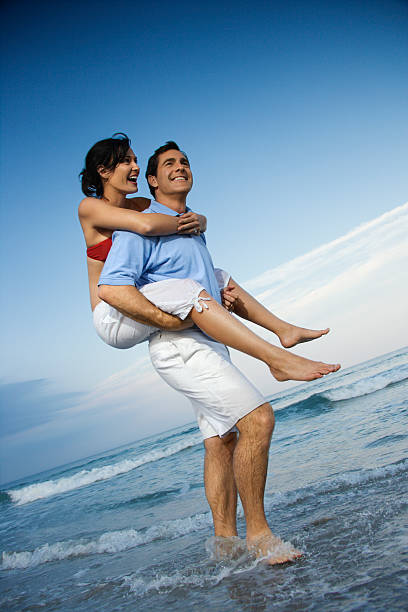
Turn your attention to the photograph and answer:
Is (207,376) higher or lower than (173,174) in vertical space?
lower

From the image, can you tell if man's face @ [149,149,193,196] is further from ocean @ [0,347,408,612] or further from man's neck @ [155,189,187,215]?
ocean @ [0,347,408,612]

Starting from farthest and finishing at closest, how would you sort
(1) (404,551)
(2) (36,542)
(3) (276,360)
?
(2) (36,542)
(3) (276,360)
(1) (404,551)

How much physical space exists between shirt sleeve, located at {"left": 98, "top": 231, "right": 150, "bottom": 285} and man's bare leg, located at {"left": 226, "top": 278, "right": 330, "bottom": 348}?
597 mm

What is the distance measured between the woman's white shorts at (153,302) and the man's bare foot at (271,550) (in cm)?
110

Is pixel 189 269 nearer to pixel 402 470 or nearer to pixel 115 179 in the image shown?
pixel 115 179

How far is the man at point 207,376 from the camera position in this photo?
2.13 metres

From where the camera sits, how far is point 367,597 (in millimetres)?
1482

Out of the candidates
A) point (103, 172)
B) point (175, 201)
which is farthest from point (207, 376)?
point (103, 172)

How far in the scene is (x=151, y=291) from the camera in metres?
2.33

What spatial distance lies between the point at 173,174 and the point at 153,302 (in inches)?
34.8

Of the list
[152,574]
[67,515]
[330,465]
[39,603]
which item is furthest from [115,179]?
[67,515]

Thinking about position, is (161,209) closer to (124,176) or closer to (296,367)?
(124,176)

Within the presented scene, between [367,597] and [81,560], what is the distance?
10.0 feet

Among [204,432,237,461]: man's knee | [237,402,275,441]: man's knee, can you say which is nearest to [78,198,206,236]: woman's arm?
[237,402,275,441]: man's knee
